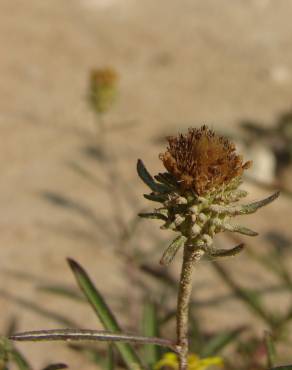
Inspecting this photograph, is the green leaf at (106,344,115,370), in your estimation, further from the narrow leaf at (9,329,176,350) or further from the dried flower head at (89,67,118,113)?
the dried flower head at (89,67,118,113)

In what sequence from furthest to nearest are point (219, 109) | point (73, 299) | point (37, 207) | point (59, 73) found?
point (59, 73), point (219, 109), point (37, 207), point (73, 299)

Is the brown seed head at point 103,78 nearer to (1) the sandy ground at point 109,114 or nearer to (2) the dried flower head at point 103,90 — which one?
(2) the dried flower head at point 103,90

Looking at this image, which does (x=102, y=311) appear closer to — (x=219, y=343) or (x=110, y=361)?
(x=110, y=361)

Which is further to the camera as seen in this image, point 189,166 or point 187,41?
point 187,41

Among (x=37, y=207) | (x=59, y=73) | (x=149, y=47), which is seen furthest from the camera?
(x=149, y=47)

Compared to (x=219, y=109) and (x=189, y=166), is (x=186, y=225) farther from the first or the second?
(x=219, y=109)

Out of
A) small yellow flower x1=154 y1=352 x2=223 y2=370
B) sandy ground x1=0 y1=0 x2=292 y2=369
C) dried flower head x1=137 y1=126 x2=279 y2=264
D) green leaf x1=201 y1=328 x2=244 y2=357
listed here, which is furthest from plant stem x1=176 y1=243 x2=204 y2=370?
sandy ground x1=0 y1=0 x2=292 y2=369

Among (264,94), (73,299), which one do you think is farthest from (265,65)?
(73,299)
